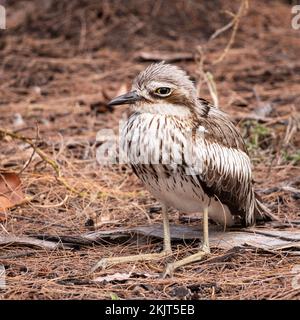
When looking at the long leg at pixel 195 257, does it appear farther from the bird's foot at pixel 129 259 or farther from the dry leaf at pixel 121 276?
the bird's foot at pixel 129 259

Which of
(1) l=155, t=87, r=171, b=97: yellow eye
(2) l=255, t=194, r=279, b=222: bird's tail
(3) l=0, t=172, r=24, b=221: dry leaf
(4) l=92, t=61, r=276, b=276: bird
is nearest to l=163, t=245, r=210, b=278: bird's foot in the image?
(4) l=92, t=61, r=276, b=276: bird

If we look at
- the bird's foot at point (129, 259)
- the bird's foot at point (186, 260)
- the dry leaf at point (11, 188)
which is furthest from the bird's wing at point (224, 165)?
the dry leaf at point (11, 188)

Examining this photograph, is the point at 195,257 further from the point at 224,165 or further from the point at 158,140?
the point at 158,140

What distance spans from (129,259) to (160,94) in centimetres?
109

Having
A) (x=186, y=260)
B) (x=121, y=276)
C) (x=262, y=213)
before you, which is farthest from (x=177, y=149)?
(x=262, y=213)

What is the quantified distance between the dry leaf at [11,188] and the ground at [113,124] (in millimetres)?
81

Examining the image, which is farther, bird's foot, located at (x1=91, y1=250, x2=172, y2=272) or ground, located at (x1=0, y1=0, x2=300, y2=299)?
bird's foot, located at (x1=91, y1=250, x2=172, y2=272)

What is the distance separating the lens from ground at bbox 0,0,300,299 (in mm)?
4355

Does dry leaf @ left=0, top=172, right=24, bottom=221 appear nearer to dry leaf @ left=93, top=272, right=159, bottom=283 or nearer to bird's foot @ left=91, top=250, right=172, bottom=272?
bird's foot @ left=91, top=250, right=172, bottom=272

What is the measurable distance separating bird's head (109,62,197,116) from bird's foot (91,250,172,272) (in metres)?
0.94

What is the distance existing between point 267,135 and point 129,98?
2.47 metres

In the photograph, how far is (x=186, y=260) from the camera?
15.1ft

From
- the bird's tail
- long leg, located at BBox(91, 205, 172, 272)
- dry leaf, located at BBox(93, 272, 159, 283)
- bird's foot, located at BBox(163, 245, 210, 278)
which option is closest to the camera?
dry leaf, located at BBox(93, 272, 159, 283)

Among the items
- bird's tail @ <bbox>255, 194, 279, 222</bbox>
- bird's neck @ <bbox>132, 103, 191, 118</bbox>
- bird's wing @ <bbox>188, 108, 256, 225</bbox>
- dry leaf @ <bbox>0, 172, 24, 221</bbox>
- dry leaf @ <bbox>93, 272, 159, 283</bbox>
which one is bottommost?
dry leaf @ <bbox>93, 272, 159, 283</bbox>
